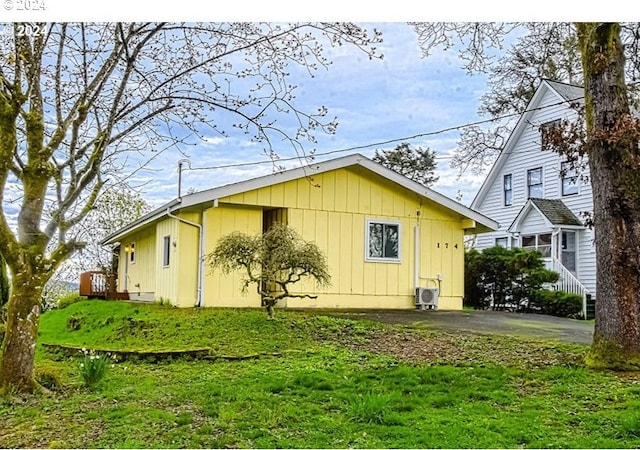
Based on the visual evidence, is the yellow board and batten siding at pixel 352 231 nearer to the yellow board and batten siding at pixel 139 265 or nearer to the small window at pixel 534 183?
the yellow board and batten siding at pixel 139 265

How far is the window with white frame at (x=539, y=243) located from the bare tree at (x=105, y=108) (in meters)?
10.8

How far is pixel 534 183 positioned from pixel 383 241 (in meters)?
5.91

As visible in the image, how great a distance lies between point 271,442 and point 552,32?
228 inches

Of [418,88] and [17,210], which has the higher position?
[418,88]

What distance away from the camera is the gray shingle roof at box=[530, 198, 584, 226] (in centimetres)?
1409

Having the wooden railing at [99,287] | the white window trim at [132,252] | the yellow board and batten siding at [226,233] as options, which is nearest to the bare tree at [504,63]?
the yellow board and batten siding at [226,233]

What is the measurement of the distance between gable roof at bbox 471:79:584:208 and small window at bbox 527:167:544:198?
0.86 m

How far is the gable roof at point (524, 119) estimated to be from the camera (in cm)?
1409

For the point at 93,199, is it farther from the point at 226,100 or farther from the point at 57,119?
the point at 226,100

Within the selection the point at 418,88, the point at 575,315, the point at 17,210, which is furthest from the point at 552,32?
the point at 575,315

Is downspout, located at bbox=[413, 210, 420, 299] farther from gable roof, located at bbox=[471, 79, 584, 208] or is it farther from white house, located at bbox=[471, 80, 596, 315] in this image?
gable roof, located at bbox=[471, 79, 584, 208]

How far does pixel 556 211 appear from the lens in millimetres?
14375

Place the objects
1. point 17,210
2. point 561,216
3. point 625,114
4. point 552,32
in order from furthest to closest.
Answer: point 561,216 → point 552,32 → point 625,114 → point 17,210
